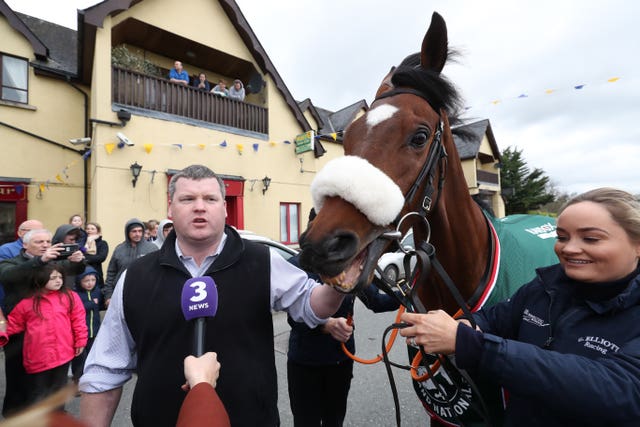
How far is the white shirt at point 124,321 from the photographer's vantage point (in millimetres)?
1479

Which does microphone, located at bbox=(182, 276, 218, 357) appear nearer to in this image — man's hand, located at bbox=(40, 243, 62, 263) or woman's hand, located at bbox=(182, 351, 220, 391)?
woman's hand, located at bbox=(182, 351, 220, 391)

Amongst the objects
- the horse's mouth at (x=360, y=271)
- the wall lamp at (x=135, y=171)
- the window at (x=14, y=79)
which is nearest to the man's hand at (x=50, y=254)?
the horse's mouth at (x=360, y=271)

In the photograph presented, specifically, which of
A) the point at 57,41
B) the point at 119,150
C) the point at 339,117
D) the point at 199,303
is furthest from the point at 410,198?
the point at 339,117

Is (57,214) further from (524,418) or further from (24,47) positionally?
(524,418)

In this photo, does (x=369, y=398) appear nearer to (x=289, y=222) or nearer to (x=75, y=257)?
(x=75, y=257)

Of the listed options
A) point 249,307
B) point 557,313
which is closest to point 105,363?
point 249,307

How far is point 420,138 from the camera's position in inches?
59.9

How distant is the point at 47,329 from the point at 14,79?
349 inches

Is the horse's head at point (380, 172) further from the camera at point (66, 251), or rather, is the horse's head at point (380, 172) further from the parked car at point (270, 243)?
the parked car at point (270, 243)

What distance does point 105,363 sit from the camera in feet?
4.87

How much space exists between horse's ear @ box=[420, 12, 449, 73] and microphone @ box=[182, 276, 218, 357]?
1.55m

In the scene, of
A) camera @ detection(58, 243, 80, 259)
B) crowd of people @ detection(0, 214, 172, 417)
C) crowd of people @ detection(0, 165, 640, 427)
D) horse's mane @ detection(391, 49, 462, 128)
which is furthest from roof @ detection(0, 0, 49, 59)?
horse's mane @ detection(391, 49, 462, 128)

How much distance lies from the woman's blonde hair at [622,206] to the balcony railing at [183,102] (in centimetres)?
941

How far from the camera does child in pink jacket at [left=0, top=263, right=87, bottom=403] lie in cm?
287
